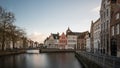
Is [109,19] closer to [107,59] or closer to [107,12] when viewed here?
[107,12]

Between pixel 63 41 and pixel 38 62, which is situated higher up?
pixel 63 41

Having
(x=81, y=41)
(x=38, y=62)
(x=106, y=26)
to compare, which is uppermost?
(x=106, y=26)

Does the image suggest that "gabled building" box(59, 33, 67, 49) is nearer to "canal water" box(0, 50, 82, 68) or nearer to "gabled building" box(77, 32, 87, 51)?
"gabled building" box(77, 32, 87, 51)

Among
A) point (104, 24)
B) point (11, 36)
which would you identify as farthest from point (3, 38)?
point (104, 24)

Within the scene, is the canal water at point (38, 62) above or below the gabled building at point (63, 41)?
below

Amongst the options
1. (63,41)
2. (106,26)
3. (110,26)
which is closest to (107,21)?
(106,26)

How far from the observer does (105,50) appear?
4138cm

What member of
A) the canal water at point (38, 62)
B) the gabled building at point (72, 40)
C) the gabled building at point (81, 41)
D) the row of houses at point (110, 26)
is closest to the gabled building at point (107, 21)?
the row of houses at point (110, 26)

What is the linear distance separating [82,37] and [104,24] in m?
75.7

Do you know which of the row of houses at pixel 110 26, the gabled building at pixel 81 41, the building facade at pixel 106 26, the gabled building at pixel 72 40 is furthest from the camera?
the gabled building at pixel 72 40

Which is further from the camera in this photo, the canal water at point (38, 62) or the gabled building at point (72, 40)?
the gabled building at point (72, 40)

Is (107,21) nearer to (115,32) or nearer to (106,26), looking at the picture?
(106,26)

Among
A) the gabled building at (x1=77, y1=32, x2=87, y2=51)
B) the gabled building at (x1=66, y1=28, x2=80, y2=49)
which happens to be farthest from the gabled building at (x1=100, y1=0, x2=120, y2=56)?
the gabled building at (x1=66, y1=28, x2=80, y2=49)

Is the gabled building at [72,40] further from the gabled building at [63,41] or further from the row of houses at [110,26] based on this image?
the row of houses at [110,26]
